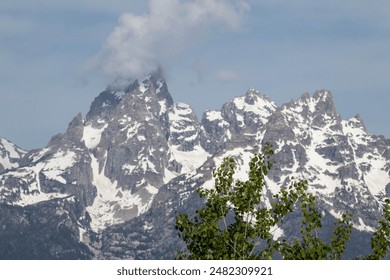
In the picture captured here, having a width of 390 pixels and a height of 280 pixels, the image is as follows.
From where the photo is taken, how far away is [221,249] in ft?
220

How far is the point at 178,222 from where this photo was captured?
71562 mm

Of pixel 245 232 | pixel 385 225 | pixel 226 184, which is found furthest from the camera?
pixel 385 225
